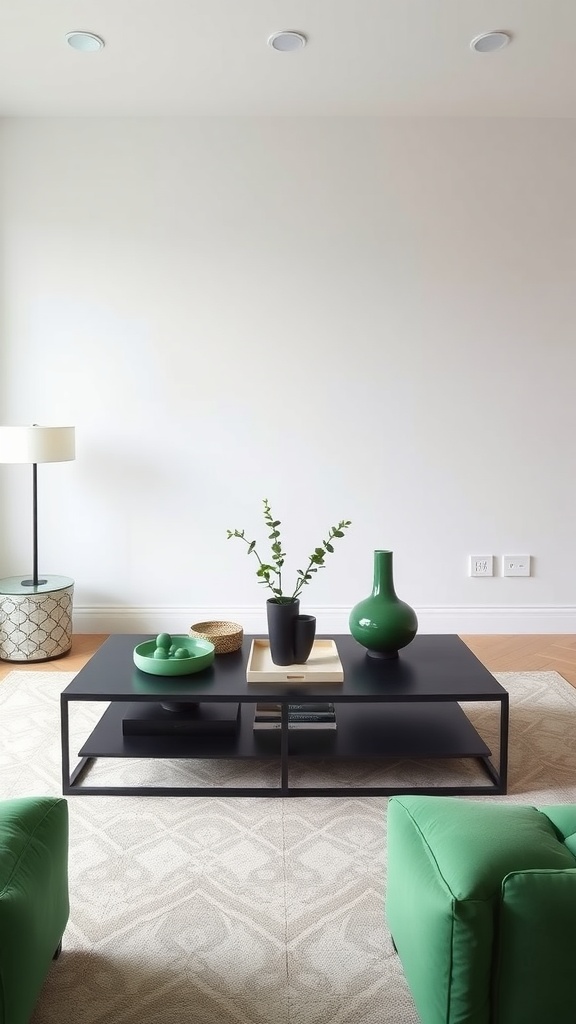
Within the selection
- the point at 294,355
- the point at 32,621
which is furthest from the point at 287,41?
the point at 32,621

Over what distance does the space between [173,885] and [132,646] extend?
1.07 m

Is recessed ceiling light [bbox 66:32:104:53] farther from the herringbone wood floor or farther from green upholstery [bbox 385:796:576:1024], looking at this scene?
green upholstery [bbox 385:796:576:1024]

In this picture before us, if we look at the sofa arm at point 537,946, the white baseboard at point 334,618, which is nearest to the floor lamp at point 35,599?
the white baseboard at point 334,618

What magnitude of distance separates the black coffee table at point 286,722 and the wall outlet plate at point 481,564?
1613 millimetres

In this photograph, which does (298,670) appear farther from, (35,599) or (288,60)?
(288,60)

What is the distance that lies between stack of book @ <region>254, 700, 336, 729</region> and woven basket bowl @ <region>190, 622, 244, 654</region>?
25 cm

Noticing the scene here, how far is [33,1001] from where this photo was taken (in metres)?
1.60

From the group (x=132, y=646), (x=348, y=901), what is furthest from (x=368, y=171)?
(x=348, y=901)

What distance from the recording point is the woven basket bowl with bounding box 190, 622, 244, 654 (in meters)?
3.00

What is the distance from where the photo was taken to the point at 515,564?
4598 millimetres

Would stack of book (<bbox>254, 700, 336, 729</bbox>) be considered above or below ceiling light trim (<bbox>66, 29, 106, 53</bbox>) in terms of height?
below

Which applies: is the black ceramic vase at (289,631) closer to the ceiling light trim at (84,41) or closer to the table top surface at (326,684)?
the table top surface at (326,684)

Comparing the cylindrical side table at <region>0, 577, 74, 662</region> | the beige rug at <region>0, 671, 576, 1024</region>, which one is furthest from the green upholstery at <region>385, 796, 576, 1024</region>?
the cylindrical side table at <region>0, 577, 74, 662</region>

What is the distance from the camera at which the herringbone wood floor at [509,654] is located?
4.05 m
